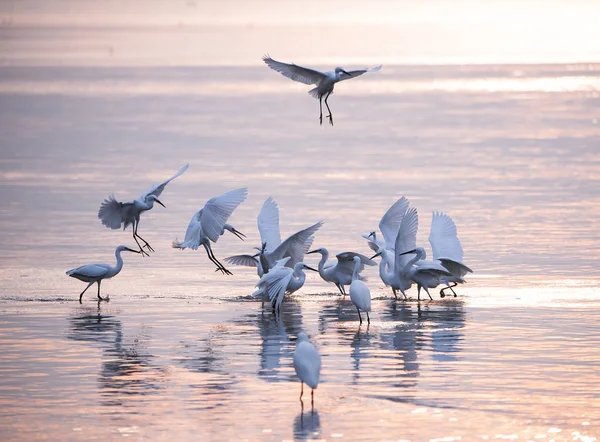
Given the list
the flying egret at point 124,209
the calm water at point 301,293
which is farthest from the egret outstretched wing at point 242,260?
the flying egret at point 124,209

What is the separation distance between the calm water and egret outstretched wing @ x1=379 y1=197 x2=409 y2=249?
0.88 m

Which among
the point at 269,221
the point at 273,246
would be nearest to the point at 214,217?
the point at 269,221

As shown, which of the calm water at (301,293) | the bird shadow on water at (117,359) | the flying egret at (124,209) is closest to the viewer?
the calm water at (301,293)

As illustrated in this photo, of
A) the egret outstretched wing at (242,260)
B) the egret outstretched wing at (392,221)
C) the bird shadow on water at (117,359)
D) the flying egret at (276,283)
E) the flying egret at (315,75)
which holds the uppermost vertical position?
the flying egret at (315,75)

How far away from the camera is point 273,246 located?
80.7ft

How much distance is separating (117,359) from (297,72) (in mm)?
9689

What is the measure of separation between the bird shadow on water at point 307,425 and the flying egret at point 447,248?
7955 mm

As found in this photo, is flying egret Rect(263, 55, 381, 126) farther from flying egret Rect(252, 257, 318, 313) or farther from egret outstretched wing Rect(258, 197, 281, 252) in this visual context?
flying egret Rect(252, 257, 318, 313)

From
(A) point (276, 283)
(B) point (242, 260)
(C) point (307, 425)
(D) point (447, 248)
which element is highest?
(D) point (447, 248)

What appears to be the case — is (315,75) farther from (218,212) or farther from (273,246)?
(273,246)

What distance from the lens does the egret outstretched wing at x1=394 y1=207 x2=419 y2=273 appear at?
76.8 feet

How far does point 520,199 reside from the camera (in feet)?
116

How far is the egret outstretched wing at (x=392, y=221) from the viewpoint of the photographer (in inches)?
1000

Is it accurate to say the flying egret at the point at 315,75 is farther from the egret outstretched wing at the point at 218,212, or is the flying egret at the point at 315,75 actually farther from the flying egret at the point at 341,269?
the flying egret at the point at 341,269
